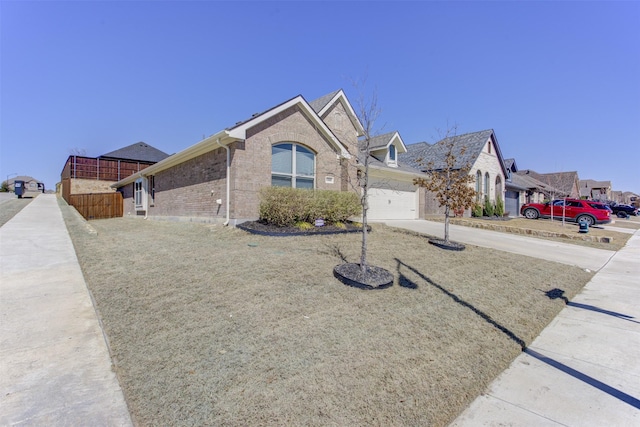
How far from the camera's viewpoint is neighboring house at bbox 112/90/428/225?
10.4 metres

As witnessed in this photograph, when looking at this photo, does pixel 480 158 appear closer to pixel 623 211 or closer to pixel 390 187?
pixel 390 187

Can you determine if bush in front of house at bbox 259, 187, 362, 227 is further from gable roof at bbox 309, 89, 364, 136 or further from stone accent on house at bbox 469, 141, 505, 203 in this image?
stone accent on house at bbox 469, 141, 505, 203

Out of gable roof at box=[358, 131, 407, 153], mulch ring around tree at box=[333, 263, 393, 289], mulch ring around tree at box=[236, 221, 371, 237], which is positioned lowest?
mulch ring around tree at box=[333, 263, 393, 289]

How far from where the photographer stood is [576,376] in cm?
311

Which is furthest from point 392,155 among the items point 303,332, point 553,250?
point 303,332

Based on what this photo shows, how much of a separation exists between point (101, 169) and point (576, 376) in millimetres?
37516

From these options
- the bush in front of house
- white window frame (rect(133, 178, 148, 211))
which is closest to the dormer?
the bush in front of house

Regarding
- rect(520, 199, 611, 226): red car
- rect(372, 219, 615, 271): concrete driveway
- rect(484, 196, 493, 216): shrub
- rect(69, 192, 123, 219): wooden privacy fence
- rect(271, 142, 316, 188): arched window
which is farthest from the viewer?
rect(484, 196, 493, 216): shrub

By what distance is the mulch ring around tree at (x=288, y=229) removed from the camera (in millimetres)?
8664

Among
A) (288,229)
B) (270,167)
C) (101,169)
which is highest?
(101,169)

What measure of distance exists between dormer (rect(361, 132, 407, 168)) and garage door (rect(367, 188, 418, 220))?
181 cm

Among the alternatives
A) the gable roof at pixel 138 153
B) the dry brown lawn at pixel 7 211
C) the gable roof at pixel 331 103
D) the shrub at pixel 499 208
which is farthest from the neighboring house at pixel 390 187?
the gable roof at pixel 138 153

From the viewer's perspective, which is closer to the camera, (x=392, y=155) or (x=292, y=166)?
(x=292, y=166)

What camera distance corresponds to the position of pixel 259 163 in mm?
10758
